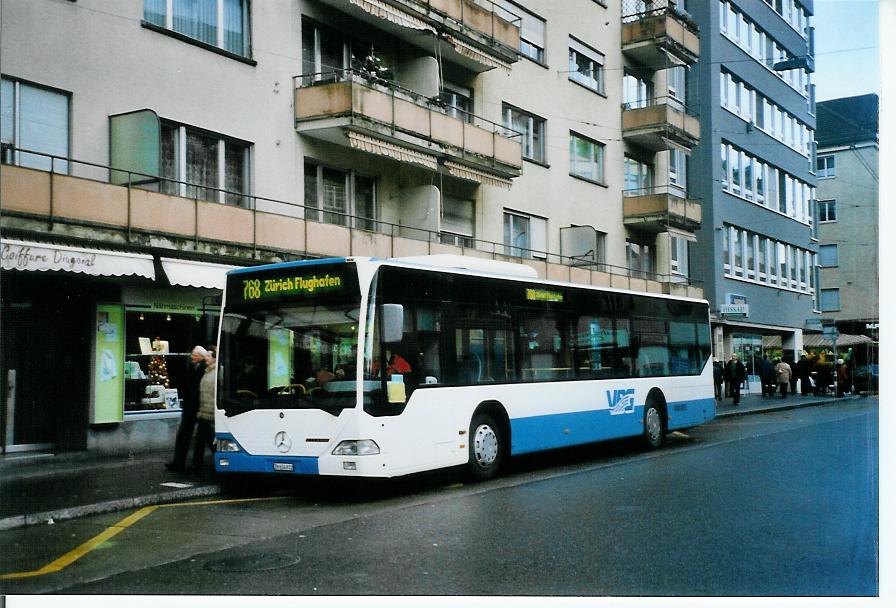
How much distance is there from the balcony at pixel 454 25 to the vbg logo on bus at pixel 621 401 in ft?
31.4

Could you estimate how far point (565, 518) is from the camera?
31.5 feet

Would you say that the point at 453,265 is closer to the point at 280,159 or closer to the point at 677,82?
the point at 280,159

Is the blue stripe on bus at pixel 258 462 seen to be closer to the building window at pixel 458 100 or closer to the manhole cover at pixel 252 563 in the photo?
the manhole cover at pixel 252 563

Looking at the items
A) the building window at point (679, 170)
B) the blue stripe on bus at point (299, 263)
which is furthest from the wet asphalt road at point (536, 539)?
the building window at point (679, 170)

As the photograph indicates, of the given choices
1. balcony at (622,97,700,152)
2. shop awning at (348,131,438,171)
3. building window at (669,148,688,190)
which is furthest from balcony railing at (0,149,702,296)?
building window at (669,148,688,190)

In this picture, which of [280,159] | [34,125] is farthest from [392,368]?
[280,159]

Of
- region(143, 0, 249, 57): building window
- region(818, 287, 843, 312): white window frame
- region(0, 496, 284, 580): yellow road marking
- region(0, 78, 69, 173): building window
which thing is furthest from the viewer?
region(143, 0, 249, 57): building window

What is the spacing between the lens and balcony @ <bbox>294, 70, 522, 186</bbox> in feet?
61.7

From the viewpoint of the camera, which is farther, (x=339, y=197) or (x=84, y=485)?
(x=339, y=197)

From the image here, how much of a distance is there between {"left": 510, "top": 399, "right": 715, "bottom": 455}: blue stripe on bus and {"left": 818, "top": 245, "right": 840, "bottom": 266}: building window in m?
4.52

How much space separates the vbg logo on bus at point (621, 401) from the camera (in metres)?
15.8

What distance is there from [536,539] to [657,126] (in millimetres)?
18276

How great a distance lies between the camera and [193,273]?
49.7ft

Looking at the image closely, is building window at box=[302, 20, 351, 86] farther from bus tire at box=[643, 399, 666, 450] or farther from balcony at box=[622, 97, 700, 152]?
bus tire at box=[643, 399, 666, 450]
